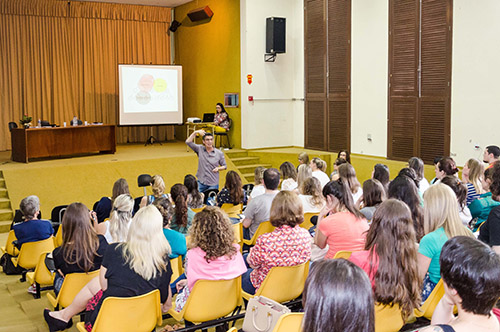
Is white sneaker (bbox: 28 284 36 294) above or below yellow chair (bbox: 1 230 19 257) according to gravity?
below

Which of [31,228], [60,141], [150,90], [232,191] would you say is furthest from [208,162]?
[150,90]

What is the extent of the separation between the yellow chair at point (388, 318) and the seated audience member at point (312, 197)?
8.57 feet

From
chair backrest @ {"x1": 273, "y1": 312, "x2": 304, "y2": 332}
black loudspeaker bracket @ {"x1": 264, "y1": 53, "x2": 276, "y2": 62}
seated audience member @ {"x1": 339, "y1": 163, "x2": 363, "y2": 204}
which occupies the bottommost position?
chair backrest @ {"x1": 273, "y1": 312, "x2": 304, "y2": 332}

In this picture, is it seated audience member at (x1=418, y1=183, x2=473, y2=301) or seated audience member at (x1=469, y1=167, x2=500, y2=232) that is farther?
seated audience member at (x1=469, y1=167, x2=500, y2=232)

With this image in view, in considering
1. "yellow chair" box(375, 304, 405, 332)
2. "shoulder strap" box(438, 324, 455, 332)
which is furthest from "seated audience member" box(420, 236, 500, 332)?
"yellow chair" box(375, 304, 405, 332)

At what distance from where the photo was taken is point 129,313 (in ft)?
10.7

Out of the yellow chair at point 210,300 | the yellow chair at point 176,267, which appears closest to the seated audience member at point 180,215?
the yellow chair at point 176,267

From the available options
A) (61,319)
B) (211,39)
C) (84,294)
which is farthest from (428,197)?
(211,39)

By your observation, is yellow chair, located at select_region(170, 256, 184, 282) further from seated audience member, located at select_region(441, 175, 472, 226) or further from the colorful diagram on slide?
the colorful diagram on slide

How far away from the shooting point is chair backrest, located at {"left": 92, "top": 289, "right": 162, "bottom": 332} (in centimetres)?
319

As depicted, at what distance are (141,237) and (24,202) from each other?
2.23 m

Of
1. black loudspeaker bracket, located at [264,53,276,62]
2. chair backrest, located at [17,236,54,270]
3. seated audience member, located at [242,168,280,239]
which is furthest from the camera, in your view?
black loudspeaker bracket, located at [264,53,276,62]

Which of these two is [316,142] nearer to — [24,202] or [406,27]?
[406,27]

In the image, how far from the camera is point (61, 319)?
3.87 m
